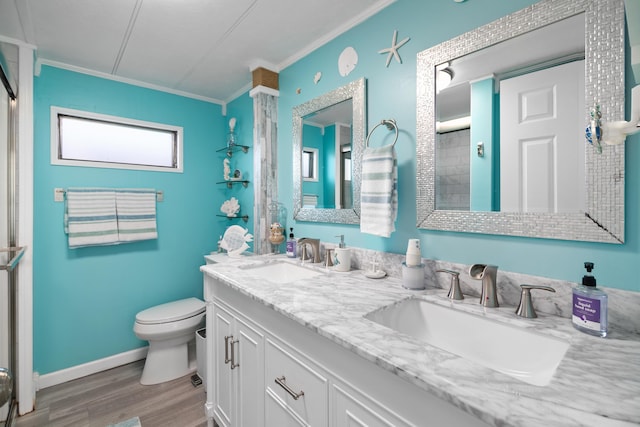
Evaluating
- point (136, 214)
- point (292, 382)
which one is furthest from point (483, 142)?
point (136, 214)

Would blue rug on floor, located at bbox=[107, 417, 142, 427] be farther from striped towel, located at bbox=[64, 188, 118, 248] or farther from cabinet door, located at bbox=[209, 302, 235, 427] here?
striped towel, located at bbox=[64, 188, 118, 248]

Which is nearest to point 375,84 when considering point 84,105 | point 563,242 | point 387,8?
point 387,8

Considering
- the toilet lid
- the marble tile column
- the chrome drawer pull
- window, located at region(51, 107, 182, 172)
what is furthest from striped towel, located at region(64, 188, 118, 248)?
the chrome drawer pull

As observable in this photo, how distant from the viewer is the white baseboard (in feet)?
6.88

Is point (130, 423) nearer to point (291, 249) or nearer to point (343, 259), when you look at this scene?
point (291, 249)

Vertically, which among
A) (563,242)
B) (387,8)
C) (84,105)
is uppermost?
(387,8)

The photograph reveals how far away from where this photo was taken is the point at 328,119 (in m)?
1.82

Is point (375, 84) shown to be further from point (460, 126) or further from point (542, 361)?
point (542, 361)

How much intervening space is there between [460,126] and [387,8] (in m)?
0.76

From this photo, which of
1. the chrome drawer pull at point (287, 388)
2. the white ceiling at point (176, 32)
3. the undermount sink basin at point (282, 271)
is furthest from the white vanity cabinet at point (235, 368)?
the white ceiling at point (176, 32)

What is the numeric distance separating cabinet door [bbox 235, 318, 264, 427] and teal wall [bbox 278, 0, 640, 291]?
736mm

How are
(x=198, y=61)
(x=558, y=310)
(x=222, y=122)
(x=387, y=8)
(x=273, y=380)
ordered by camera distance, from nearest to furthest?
(x=558, y=310) < (x=273, y=380) < (x=387, y=8) < (x=198, y=61) < (x=222, y=122)

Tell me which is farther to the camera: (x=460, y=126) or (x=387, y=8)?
(x=387, y=8)

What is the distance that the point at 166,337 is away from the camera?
2.11 meters
